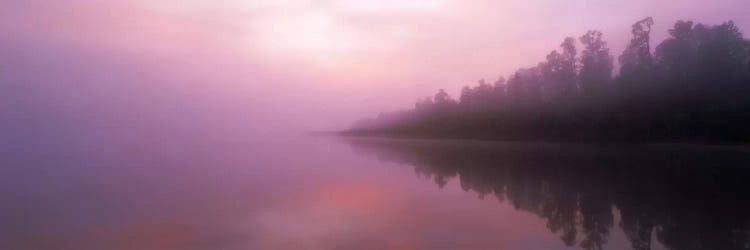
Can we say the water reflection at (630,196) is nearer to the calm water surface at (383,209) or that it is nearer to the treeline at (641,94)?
the calm water surface at (383,209)

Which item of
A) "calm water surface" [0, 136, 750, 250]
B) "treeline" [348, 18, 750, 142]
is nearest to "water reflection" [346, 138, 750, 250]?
"calm water surface" [0, 136, 750, 250]

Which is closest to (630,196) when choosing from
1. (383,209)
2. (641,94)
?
(383,209)

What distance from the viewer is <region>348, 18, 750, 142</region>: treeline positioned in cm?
4297

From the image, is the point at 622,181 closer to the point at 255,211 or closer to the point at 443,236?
the point at 443,236

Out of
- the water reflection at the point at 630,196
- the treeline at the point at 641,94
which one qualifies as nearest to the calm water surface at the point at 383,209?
the water reflection at the point at 630,196

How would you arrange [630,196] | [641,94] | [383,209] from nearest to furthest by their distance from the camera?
[383,209] → [630,196] → [641,94]

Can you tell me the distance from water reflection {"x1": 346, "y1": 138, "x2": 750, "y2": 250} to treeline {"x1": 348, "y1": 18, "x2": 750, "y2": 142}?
17.3 m

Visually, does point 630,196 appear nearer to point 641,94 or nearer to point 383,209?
point 383,209

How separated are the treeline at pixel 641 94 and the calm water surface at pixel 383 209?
72.1ft

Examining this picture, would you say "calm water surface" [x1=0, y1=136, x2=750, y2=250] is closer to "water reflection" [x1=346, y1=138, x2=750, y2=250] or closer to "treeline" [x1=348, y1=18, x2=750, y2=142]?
"water reflection" [x1=346, y1=138, x2=750, y2=250]

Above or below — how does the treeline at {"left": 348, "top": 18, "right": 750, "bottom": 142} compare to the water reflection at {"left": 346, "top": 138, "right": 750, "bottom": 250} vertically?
above

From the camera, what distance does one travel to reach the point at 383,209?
1455cm

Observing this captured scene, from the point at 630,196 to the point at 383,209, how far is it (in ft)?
26.1

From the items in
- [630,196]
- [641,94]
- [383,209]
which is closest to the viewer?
[383,209]
